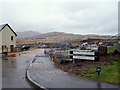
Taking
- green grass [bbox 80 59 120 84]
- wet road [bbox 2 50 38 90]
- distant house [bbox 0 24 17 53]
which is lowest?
wet road [bbox 2 50 38 90]

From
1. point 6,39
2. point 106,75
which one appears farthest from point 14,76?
point 6,39

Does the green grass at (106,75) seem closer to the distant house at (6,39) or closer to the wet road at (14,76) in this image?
the wet road at (14,76)

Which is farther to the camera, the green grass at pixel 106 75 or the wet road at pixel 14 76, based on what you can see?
the wet road at pixel 14 76

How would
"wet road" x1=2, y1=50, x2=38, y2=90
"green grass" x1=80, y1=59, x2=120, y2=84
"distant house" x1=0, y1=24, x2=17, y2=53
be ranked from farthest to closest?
"distant house" x1=0, y1=24, x2=17, y2=53 → "wet road" x1=2, y1=50, x2=38, y2=90 → "green grass" x1=80, y1=59, x2=120, y2=84

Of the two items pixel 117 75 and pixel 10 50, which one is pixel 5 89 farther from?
pixel 10 50

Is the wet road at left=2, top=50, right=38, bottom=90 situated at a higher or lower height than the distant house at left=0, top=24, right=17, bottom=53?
lower

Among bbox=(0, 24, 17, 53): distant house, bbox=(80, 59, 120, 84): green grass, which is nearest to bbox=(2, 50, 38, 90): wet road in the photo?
bbox=(80, 59, 120, 84): green grass

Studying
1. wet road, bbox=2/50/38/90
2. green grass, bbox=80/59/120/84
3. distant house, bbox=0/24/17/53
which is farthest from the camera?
distant house, bbox=0/24/17/53

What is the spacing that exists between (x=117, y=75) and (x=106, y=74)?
0.74 m

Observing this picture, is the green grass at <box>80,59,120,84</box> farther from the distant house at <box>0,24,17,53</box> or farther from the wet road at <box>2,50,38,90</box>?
the distant house at <box>0,24,17,53</box>

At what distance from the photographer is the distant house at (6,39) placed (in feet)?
198

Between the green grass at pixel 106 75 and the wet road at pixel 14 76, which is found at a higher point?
the green grass at pixel 106 75

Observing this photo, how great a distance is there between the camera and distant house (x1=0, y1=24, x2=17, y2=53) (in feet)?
198

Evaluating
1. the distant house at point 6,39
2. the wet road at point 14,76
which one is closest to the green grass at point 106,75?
the wet road at point 14,76
